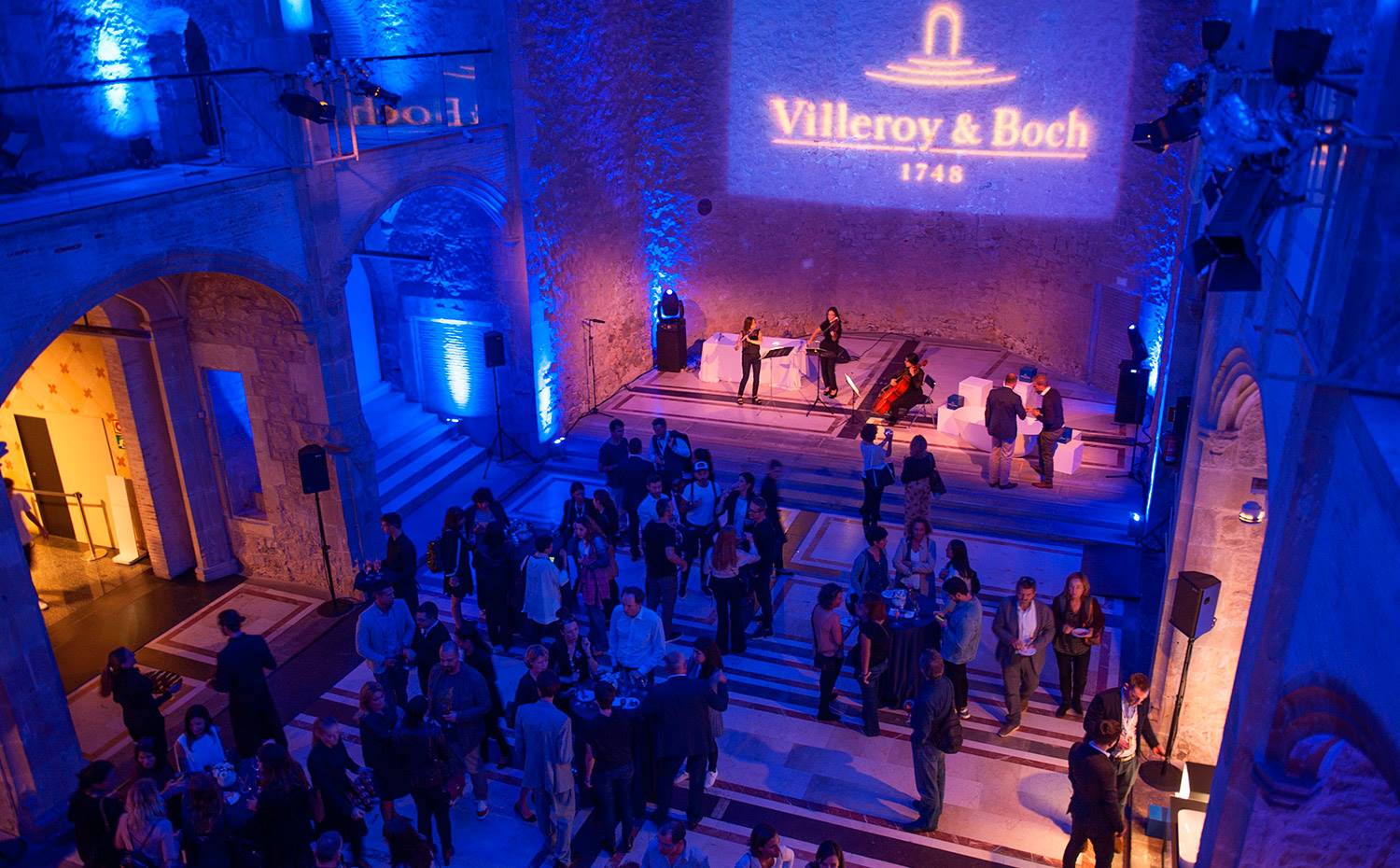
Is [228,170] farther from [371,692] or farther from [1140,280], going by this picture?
[1140,280]

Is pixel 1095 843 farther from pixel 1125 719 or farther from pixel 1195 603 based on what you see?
pixel 1195 603

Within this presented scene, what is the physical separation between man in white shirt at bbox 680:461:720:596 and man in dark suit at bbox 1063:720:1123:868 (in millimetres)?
4446

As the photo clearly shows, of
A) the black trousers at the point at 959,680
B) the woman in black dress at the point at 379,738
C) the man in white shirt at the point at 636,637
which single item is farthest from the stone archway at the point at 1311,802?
the woman in black dress at the point at 379,738

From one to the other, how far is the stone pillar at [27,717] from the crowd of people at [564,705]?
48cm

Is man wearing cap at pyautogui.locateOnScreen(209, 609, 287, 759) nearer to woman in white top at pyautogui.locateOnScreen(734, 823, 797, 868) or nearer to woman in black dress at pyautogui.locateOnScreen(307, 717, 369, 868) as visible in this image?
woman in black dress at pyautogui.locateOnScreen(307, 717, 369, 868)

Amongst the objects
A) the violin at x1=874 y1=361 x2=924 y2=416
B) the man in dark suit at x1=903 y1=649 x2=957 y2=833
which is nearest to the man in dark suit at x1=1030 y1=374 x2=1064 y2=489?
the violin at x1=874 y1=361 x2=924 y2=416

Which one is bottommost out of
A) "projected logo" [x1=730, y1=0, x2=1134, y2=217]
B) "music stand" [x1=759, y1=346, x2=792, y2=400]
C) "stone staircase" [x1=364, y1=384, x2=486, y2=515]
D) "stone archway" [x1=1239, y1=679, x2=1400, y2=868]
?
"stone staircase" [x1=364, y1=384, x2=486, y2=515]

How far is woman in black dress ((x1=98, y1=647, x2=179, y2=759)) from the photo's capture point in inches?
322

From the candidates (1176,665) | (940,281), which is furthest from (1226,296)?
(940,281)

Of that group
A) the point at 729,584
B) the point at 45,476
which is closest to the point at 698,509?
the point at 729,584

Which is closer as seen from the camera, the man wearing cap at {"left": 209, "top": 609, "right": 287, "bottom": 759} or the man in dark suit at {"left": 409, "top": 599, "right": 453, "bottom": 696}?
the man wearing cap at {"left": 209, "top": 609, "right": 287, "bottom": 759}

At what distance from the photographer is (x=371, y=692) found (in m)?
7.24

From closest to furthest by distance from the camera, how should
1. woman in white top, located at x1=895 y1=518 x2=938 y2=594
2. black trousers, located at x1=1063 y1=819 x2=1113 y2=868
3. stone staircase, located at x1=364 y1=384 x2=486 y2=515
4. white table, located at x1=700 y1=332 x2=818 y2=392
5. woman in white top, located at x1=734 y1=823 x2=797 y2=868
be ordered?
woman in white top, located at x1=734 y1=823 x2=797 y2=868 < black trousers, located at x1=1063 y1=819 x2=1113 y2=868 < woman in white top, located at x1=895 y1=518 x2=938 y2=594 < stone staircase, located at x1=364 y1=384 x2=486 y2=515 < white table, located at x1=700 y1=332 x2=818 y2=392

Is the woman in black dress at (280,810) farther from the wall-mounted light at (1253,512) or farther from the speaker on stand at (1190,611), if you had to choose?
the wall-mounted light at (1253,512)
